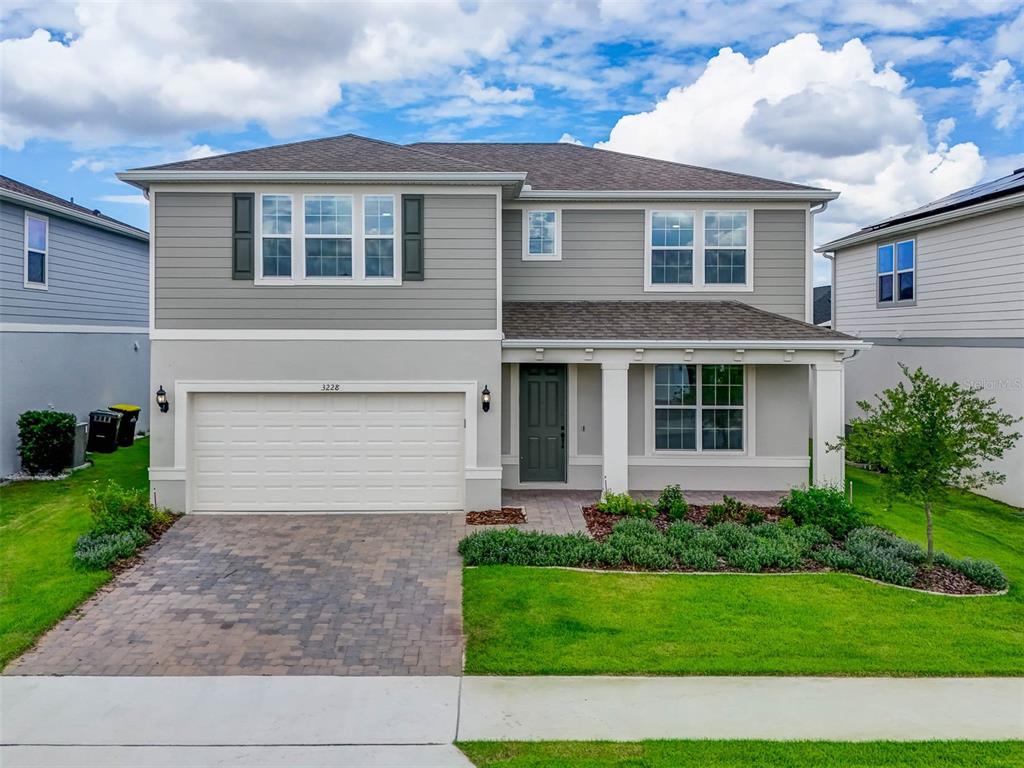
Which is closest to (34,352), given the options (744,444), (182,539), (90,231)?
(90,231)

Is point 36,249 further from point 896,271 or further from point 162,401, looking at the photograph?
point 896,271

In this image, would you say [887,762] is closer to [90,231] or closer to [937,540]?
[937,540]

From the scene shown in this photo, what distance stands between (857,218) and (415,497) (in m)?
17.0

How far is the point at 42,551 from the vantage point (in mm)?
9508

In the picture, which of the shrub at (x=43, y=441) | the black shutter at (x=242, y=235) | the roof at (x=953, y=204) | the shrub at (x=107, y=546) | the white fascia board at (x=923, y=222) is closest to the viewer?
the shrub at (x=107, y=546)

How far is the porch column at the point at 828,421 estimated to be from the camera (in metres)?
12.0

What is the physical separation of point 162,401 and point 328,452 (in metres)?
2.67

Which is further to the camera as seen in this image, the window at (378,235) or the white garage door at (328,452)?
the white garage door at (328,452)

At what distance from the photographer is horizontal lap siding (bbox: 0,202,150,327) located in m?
13.9

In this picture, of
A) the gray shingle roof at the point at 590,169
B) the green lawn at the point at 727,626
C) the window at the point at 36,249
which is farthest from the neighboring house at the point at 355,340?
the window at the point at 36,249

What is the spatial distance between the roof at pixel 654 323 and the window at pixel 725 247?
51 centimetres

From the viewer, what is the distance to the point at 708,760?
4.80 m

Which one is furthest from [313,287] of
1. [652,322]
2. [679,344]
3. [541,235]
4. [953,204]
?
[953,204]

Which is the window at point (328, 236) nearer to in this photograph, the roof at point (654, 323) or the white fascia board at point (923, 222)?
the roof at point (654, 323)
